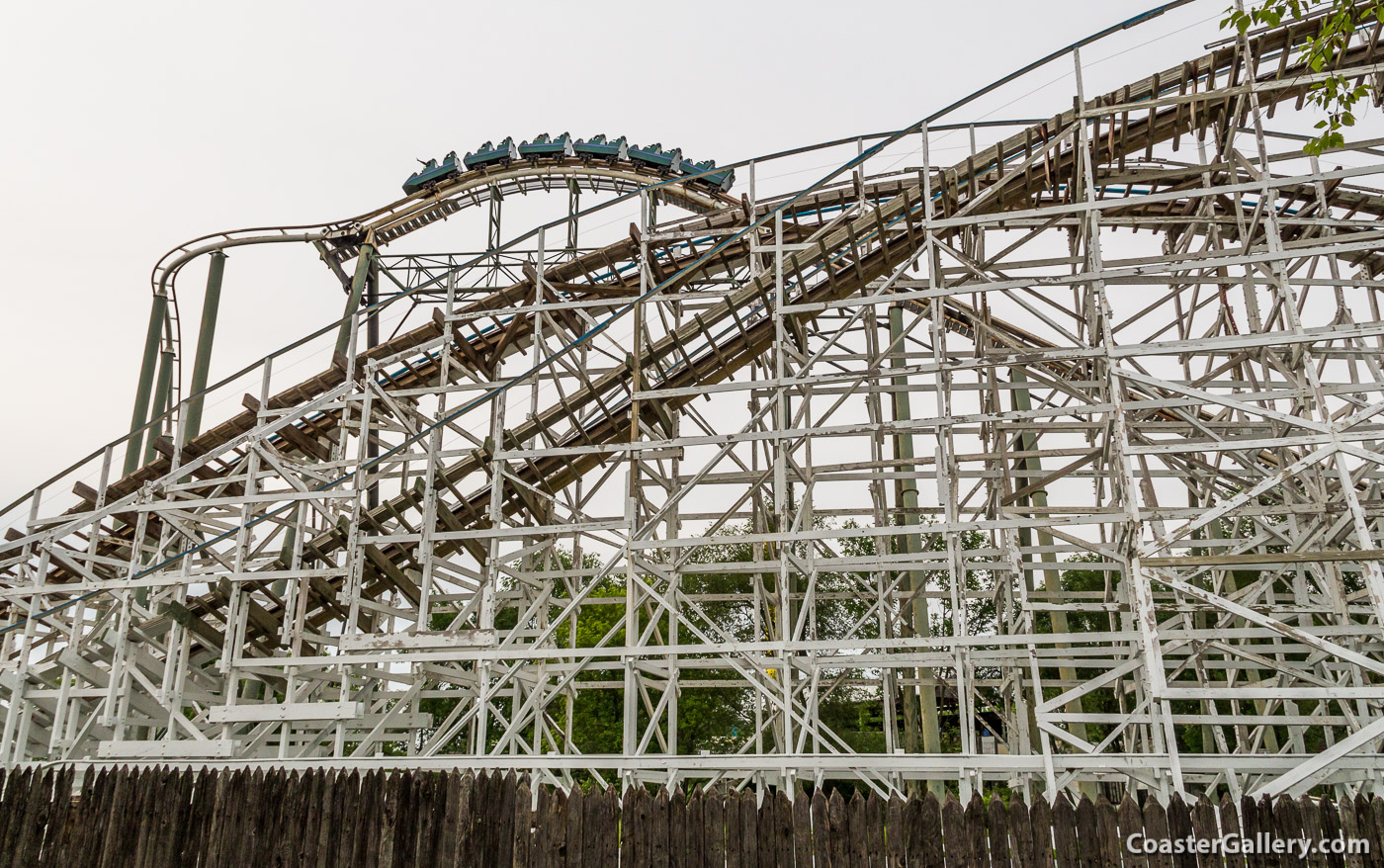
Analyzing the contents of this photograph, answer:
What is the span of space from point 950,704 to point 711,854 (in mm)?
26599

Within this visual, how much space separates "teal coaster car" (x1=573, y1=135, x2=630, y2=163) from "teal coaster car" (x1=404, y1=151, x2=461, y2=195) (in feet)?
9.90

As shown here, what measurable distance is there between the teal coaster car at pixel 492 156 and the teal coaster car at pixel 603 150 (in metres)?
1.58

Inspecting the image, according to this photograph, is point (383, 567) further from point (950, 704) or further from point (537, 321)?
point (950, 704)

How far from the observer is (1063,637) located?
375 inches

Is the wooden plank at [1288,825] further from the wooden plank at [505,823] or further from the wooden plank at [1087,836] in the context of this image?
the wooden plank at [505,823]

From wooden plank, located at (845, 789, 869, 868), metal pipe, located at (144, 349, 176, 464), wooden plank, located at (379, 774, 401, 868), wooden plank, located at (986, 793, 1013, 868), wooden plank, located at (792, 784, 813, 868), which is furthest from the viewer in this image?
metal pipe, located at (144, 349, 176, 464)

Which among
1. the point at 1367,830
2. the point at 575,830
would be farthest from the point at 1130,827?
the point at 575,830

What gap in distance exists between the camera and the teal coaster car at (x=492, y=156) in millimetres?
24281

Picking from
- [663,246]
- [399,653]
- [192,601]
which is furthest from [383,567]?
[663,246]

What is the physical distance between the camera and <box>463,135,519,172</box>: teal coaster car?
956 inches

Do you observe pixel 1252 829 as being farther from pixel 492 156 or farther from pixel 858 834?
pixel 492 156

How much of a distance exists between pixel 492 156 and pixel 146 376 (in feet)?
30.9

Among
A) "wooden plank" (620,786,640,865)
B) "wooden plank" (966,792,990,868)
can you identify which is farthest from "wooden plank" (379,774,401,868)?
"wooden plank" (966,792,990,868)

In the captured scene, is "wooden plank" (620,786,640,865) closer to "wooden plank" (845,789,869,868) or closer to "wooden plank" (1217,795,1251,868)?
"wooden plank" (845,789,869,868)
